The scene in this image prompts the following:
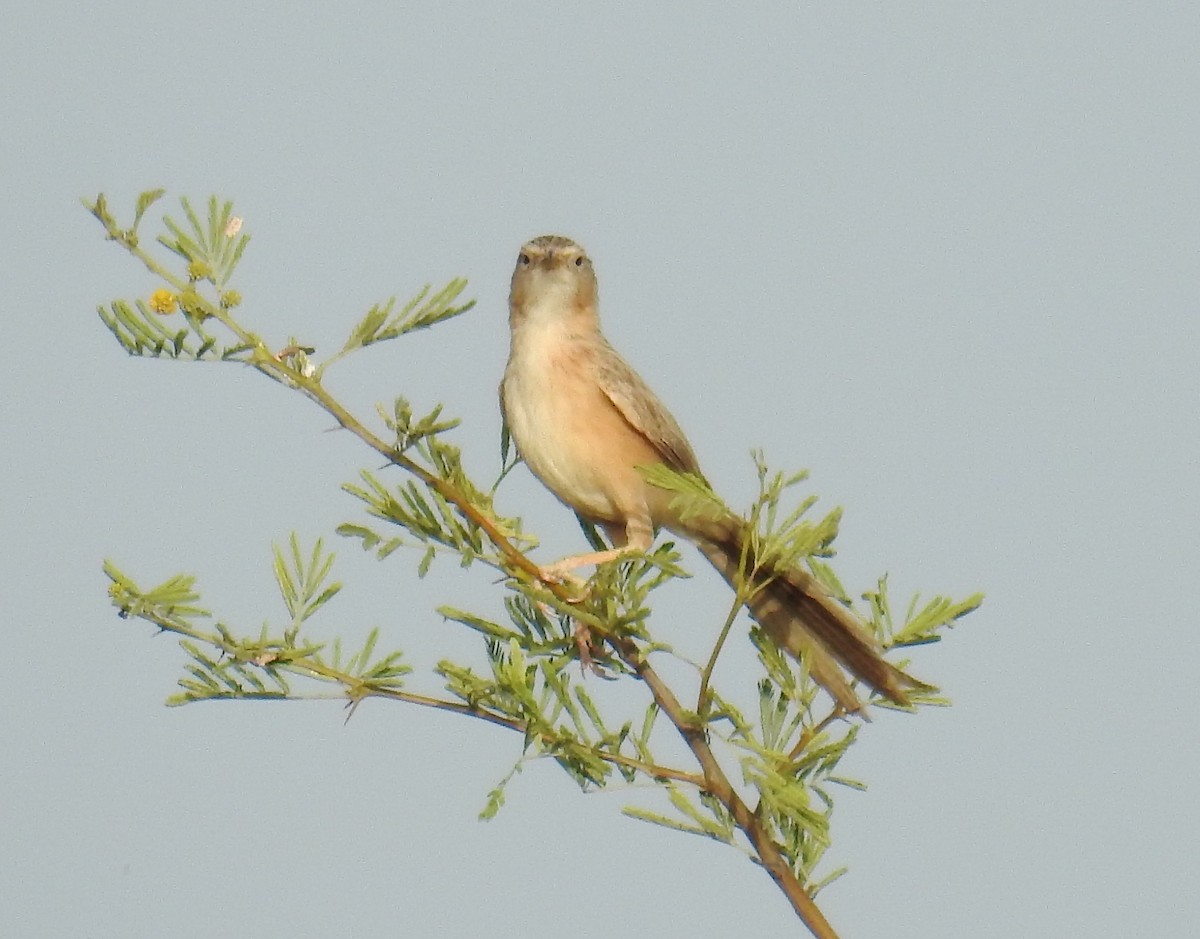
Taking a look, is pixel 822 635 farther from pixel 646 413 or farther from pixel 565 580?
pixel 646 413

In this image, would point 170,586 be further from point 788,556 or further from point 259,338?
point 788,556

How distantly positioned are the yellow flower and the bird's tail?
1.28 m

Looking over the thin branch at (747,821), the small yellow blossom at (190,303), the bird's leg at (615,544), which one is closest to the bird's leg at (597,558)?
the bird's leg at (615,544)

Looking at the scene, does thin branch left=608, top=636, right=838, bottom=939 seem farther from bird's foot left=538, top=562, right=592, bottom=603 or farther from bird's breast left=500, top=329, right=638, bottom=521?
bird's breast left=500, top=329, right=638, bottom=521

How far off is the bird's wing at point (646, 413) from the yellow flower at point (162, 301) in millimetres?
2022

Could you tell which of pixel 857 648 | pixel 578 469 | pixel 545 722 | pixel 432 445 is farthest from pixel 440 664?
pixel 578 469

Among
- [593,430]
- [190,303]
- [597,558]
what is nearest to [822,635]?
[597,558]

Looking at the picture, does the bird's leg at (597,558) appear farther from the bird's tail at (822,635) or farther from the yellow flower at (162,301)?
the yellow flower at (162,301)

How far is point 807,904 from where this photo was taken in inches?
110

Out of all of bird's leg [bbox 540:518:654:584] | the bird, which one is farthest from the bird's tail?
bird's leg [bbox 540:518:654:584]

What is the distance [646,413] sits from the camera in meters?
4.77

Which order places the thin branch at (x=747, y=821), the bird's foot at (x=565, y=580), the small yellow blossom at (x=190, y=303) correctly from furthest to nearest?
the bird's foot at (x=565, y=580) < the small yellow blossom at (x=190, y=303) < the thin branch at (x=747, y=821)

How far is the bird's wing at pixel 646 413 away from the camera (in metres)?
4.75

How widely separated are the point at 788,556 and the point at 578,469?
167cm
